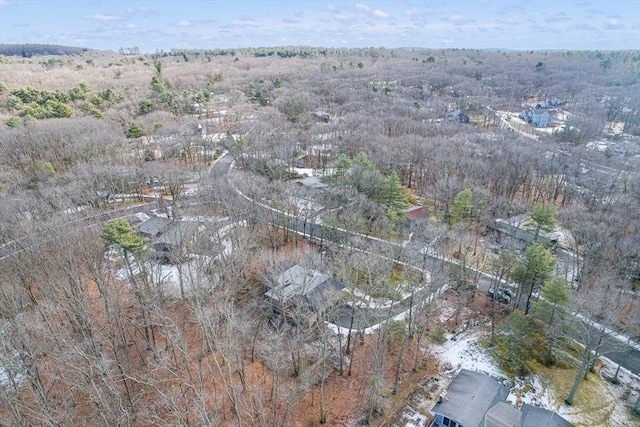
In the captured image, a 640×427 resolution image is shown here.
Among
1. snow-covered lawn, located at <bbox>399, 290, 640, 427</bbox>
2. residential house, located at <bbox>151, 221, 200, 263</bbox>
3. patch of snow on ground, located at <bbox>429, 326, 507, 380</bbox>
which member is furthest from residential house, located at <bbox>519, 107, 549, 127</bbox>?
residential house, located at <bbox>151, 221, 200, 263</bbox>

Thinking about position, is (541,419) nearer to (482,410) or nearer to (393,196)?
(482,410)

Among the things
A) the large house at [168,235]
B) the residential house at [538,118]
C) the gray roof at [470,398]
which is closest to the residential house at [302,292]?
the large house at [168,235]

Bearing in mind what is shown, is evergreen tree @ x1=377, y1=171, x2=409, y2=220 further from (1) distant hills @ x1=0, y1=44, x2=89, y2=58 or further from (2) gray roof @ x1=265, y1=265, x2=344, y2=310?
(1) distant hills @ x1=0, y1=44, x2=89, y2=58

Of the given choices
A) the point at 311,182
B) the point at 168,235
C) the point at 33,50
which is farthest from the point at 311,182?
the point at 33,50

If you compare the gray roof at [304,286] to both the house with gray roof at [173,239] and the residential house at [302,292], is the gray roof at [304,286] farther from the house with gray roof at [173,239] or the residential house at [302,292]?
the house with gray roof at [173,239]

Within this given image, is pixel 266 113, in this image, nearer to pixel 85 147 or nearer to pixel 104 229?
pixel 85 147

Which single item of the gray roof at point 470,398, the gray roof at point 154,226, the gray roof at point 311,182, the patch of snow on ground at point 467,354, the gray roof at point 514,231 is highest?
the gray roof at point 311,182

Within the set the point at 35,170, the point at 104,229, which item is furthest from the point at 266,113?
the point at 104,229
